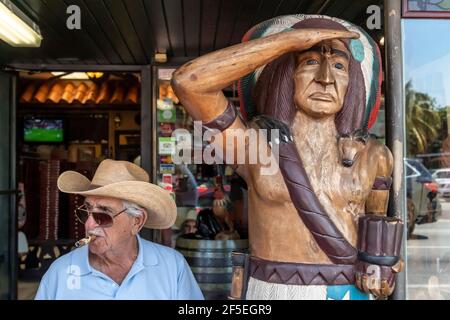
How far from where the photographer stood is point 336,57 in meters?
1.48

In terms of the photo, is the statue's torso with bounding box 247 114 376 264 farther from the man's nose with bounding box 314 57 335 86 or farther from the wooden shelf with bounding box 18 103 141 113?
the wooden shelf with bounding box 18 103 141 113

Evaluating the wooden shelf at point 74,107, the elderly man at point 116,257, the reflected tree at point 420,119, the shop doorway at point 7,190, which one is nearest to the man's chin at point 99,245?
the elderly man at point 116,257

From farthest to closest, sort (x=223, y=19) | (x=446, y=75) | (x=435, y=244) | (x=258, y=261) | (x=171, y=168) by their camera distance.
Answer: (x=171, y=168) < (x=435, y=244) < (x=223, y=19) < (x=446, y=75) < (x=258, y=261)

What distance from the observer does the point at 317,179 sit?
4.79 ft

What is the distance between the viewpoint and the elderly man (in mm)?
1556

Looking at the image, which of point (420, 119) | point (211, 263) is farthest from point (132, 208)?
point (420, 119)

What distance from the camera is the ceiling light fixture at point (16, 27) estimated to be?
7.91ft

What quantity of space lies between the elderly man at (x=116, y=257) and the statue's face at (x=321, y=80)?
0.60 m

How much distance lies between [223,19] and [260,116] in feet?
5.25

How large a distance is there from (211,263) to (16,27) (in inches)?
68.9

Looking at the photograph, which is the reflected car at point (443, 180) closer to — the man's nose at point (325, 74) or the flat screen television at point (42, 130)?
the man's nose at point (325, 74)

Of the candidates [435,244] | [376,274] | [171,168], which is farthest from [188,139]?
[376,274]

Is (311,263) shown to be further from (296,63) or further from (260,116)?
(296,63)

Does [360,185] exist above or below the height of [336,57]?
below
